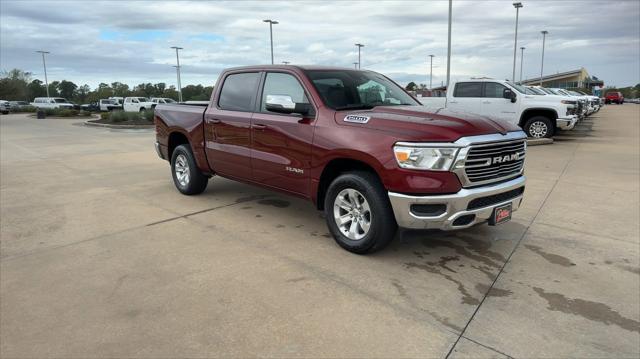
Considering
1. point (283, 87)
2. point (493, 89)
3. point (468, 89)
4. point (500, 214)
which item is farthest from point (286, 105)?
point (493, 89)

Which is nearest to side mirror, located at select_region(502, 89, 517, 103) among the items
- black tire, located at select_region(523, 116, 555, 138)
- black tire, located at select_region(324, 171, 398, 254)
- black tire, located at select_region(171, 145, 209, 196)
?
black tire, located at select_region(523, 116, 555, 138)

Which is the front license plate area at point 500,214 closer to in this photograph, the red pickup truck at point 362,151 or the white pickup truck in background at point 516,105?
the red pickup truck at point 362,151

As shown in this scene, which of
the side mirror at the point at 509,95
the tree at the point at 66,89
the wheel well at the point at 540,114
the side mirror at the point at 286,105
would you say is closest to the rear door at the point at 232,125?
the side mirror at the point at 286,105

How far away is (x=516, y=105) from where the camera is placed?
1400 centimetres

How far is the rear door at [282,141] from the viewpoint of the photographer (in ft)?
15.9

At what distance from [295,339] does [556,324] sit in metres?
1.82

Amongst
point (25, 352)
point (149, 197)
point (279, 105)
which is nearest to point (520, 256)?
point (279, 105)

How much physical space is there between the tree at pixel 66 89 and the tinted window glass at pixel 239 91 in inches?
4695

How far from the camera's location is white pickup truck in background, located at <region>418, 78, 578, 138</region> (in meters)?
13.9

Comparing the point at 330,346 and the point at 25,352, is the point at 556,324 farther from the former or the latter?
the point at 25,352

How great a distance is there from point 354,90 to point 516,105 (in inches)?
413

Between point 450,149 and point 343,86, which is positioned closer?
point 450,149

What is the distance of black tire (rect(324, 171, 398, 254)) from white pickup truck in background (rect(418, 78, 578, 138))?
10092 mm

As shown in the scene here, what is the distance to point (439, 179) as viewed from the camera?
12.7ft
